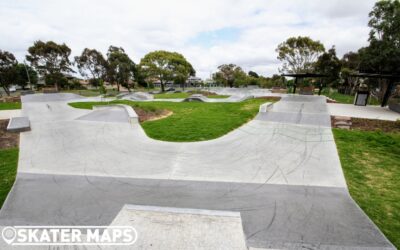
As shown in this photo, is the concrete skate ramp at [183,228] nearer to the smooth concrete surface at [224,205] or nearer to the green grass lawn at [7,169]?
the smooth concrete surface at [224,205]

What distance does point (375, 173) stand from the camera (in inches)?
190

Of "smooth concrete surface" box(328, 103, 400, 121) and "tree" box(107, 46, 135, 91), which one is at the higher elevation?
"tree" box(107, 46, 135, 91)

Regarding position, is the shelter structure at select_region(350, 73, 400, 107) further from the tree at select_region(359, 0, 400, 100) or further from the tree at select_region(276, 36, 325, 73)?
the tree at select_region(276, 36, 325, 73)

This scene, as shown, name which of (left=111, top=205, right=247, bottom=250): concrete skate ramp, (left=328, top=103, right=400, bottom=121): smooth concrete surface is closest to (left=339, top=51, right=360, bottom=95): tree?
(left=328, top=103, right=400, bottom=121): smooth concrete surface

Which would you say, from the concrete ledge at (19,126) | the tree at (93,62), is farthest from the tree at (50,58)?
the concrete ledge at (19,126)

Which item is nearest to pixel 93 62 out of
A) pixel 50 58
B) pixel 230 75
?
pixel 50 58

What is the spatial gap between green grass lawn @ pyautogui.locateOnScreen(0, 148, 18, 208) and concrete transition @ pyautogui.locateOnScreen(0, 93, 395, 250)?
0.65 ft

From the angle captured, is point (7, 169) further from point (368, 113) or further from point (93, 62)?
point (93, 62)

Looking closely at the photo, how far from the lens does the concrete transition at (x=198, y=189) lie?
283 centimetres

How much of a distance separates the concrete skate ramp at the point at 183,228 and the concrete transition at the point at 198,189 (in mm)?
15

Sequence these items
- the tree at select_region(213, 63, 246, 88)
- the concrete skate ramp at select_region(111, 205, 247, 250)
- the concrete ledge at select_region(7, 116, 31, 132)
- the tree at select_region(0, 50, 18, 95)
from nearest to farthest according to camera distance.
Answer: the concrete skate ramp at select_region(111, 205, 247, 250) < the concrete ledge at select_region(7, 116, 31, 132) < the tree at select_region(0, 50, 18, 95) < the tree at select_region(213, 63, 246, 88)

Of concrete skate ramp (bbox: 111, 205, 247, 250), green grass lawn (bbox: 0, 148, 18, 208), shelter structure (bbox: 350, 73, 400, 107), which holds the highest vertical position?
shelter structure (bbox: 350, 73, 400, 107)

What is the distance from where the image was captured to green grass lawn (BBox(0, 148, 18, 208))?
14.0 ft

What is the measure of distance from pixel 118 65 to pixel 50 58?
13.7 meters
